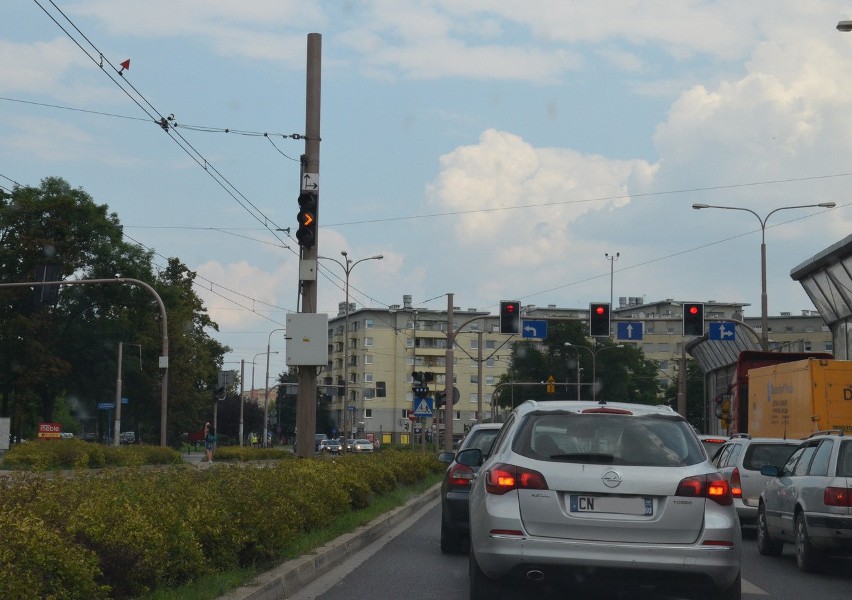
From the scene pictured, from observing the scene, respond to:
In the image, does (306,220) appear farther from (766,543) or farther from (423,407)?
(423,407)

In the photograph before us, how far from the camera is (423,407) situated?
129 feet

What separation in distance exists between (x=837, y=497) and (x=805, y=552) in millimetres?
839

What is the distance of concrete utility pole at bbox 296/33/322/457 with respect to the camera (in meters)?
19.4

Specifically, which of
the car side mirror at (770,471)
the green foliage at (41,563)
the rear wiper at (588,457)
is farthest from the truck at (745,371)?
the green foliage at (41,563)

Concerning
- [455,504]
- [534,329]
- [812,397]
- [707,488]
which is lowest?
[455,504]

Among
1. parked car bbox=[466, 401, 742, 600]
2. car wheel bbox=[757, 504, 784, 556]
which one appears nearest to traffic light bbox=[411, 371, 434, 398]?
car wheel bbox=[757, 504, 784, 556]

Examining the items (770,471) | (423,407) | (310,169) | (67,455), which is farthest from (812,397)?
(67,455)

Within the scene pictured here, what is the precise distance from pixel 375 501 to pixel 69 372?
45676mm

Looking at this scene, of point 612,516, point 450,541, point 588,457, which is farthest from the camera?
point 450,541

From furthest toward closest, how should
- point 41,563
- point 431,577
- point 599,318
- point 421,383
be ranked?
point 599,318, point 421,383, point 431,577, point 41,563

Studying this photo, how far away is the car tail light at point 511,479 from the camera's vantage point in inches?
328

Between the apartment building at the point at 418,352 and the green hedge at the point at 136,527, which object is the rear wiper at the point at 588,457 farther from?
the apartment building at the point at 418,352

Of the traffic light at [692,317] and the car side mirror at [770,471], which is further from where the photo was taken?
the traffic light at [692,317]

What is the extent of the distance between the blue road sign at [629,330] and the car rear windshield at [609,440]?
3933 centimetres
